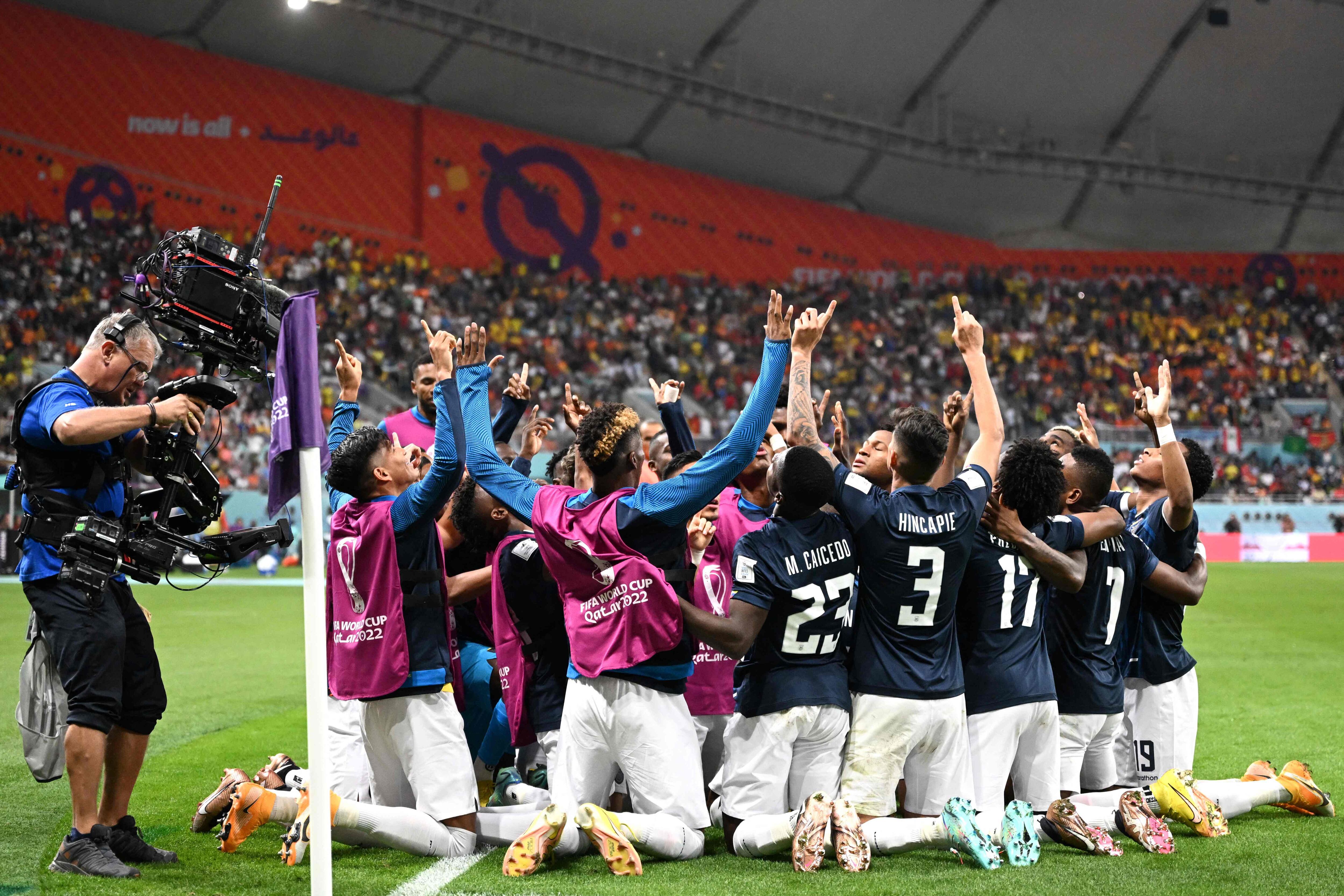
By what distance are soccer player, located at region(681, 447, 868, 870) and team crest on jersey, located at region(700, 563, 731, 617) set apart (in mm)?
822

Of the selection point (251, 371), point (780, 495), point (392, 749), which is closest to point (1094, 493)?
point (780, 495)

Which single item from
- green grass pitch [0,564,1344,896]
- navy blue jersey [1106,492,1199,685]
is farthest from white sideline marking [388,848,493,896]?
navy blue jersey [1106,492,1199,685]

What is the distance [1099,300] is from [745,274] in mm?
12308

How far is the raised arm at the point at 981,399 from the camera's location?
16.9ft

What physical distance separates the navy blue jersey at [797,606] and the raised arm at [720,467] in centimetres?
41

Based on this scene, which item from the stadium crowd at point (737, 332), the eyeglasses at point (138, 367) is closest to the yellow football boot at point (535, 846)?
the eyeglasses at point (138, 367)

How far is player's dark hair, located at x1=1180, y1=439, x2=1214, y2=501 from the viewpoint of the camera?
253 inches

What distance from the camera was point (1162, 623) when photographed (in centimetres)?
612

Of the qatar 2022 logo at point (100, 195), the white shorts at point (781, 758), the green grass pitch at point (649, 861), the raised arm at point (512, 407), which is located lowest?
the green grass pitch at point (649, 861)

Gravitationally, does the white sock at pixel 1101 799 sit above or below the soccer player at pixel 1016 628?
below

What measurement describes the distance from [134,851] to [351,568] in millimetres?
1471

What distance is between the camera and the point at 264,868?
16.6ft

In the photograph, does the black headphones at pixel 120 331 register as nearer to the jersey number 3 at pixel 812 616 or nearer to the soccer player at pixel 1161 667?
the jersey number 3 at pixel 812 616

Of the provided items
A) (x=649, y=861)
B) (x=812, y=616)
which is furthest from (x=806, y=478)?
(x=649, y=861)
